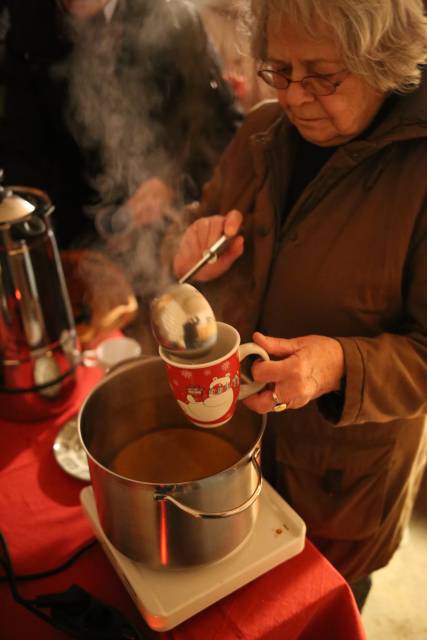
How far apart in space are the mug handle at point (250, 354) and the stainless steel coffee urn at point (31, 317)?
489 mm

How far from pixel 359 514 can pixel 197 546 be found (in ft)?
2.00

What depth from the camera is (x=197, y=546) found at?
0.78 metres

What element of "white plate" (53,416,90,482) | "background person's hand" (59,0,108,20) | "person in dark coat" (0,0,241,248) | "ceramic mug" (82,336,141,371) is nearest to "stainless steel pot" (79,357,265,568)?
"white plate" (53,416,90,482)

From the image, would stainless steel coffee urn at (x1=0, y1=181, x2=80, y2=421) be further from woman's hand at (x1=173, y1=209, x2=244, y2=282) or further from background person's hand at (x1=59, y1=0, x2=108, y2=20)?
background person's hand at (x1=59, y1=0, x2=108, y2=20)

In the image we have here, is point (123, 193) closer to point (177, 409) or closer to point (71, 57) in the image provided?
point (71, 57)

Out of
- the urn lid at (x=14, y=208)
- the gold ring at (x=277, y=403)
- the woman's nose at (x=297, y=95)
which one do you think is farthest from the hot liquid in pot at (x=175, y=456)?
the woman's nose at (x=297, y=95)

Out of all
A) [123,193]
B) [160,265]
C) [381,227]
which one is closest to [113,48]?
[123,193]

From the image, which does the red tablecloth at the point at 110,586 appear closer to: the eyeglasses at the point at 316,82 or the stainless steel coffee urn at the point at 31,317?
the stainless steel coffee urn at the point at 31,317

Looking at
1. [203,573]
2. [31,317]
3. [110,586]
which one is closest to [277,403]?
[203,573]

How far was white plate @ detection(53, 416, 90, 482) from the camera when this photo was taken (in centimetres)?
106

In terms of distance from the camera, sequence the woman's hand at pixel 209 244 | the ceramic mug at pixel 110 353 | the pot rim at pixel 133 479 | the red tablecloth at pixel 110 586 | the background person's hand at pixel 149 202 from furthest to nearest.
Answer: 1. the background person's hand at pixel 149 202
2. the ceramic mug at pixel 110 353
3. the woman's hand at pixel 209 244
4. the red tablecloth at pixel 110 586
5. the pot rim at pixel 133 479

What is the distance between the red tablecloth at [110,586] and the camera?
2.66 feet

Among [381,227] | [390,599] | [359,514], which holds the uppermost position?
[381,227]

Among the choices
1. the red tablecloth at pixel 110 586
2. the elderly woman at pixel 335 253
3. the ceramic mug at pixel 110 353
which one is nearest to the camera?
the red tablecloth at pixel 110 586
